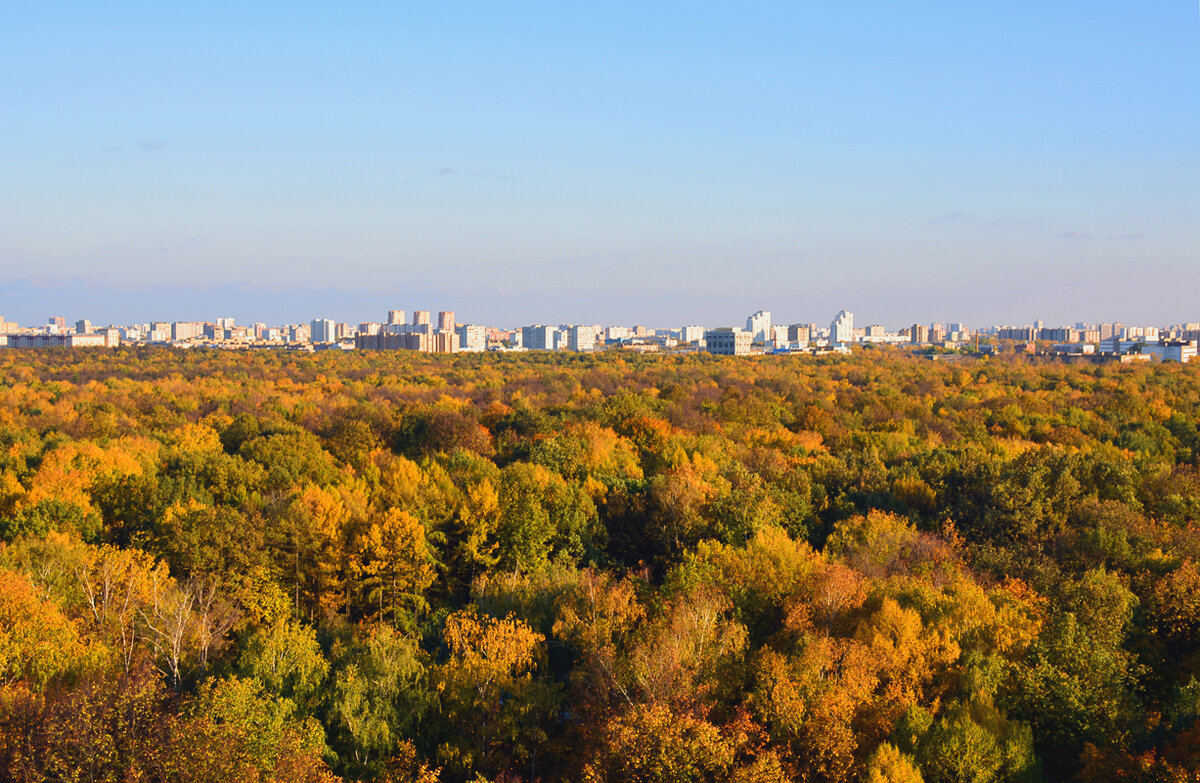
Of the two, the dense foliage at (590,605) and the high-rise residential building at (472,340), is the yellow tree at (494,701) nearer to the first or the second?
the dense foliage at (590,605)

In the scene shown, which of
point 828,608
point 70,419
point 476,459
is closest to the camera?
point 828,608

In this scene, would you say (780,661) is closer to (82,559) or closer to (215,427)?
(82,559)

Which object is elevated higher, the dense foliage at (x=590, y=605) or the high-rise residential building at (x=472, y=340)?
the high-rise residential building at (x=472, y=340)

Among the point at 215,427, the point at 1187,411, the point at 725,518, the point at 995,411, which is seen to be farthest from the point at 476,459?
the point at 1187,411

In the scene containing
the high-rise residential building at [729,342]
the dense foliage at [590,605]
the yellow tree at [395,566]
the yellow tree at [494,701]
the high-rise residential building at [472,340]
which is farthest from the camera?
the high-rise residential building at [472,340]

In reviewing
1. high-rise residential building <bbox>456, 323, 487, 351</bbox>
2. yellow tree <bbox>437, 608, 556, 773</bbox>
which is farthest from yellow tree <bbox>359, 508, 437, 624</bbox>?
high-rise residential building <bbox>456, 323, 487, 351</bbox>

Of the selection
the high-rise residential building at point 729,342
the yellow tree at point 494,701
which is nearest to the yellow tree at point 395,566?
the yellow tree at point 494,701

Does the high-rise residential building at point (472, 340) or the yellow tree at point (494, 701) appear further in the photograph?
the high-rise residential building at point (472, 340)

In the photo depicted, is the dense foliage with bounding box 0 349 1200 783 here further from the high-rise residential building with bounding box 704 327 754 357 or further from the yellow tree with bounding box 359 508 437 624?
the high-rise residential building with bounding box 704 327 754 357
